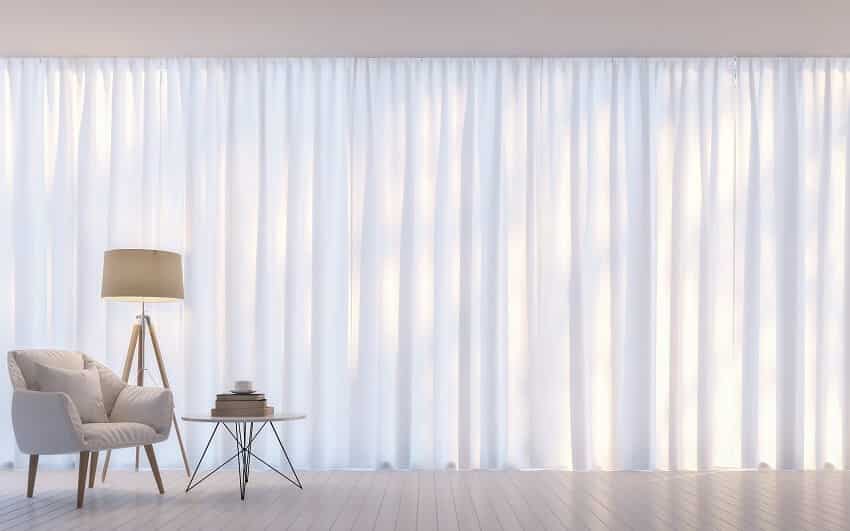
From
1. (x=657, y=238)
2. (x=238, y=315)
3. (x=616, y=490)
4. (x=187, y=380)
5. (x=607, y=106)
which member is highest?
→ (x=607, y=106)

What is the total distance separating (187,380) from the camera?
701 centimetres

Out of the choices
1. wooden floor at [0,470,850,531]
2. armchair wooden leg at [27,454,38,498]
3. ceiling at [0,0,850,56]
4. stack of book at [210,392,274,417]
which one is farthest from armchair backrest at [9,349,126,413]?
ceiling at [0,0,850,56]

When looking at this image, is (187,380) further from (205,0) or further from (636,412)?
(636,412)

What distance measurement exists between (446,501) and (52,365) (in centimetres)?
253

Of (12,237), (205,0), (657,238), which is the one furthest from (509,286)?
(12,237)

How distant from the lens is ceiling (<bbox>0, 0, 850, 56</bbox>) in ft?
20.0

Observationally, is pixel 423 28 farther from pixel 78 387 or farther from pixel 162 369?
pixel 78 387

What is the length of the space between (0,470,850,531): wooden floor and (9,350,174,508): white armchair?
31 cm

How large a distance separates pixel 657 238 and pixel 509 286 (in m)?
1.17

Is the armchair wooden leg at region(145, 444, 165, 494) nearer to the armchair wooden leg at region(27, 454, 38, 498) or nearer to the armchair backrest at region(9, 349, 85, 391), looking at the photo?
the armchair wooden leg at region(27, 454, 38, 498)

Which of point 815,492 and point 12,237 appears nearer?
point 815,492

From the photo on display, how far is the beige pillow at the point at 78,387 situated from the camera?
5.70 metres

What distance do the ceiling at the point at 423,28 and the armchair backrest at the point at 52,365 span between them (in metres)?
2.19

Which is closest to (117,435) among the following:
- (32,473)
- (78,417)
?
(78,417)
